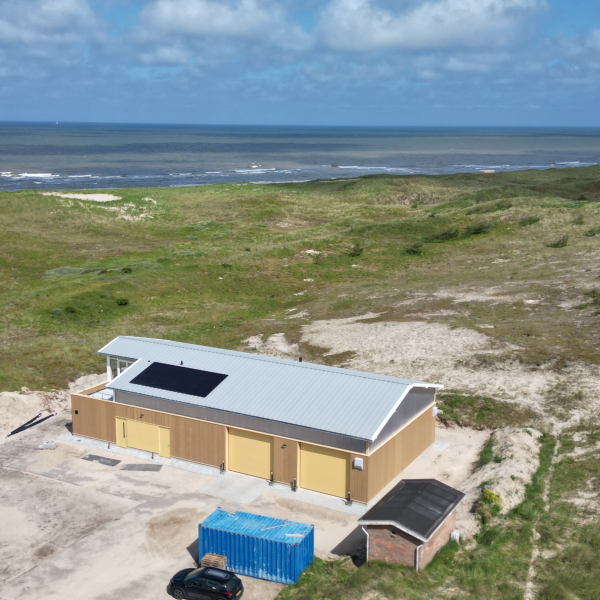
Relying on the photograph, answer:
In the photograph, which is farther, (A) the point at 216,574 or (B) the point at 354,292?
(B) the point at 354,292

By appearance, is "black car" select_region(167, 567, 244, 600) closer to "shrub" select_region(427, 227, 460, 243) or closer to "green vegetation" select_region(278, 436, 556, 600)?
"green vegetation" select_region(278, 436, 556, 600)

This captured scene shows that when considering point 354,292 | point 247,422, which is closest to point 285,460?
point 247,422

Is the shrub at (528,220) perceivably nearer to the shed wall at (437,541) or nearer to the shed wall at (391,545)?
the shed wall at (437,541)

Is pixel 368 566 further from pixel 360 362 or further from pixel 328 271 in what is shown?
pixel 328 271

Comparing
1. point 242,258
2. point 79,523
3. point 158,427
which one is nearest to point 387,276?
point 242,258

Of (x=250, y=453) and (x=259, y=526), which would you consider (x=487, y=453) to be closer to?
(x=250, y=453)

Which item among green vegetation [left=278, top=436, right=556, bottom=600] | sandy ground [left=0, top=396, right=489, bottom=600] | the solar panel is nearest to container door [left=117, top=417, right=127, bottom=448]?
sandy ground [left=0, top=396, right=489, bottom=600]

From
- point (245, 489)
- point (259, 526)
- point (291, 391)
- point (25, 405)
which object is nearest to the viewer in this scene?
point (259, 526)
